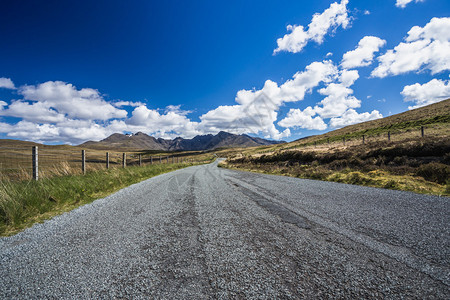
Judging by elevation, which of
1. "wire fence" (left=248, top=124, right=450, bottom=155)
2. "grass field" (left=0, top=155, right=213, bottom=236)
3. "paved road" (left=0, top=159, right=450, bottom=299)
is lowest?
"paved road" (left=0, top=159, right=450, bottom=299)

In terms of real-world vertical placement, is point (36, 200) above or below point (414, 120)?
below

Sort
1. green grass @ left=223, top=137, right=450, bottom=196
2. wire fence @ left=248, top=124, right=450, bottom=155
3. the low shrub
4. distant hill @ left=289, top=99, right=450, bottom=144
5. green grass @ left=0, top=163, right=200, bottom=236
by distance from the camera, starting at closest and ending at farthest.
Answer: green grass @ left=0, top=163, right=200, bottom=236, green grass @ left=223, top=137, right=450, bottom=196, the low shrub, wire fence @ left=248, top=124, right=450, bottom=155, distant hill @ left=289, top=99, right=450, bottom=144

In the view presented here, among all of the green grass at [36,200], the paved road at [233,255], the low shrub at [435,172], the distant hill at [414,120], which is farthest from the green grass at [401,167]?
the distant hill at [414,120]

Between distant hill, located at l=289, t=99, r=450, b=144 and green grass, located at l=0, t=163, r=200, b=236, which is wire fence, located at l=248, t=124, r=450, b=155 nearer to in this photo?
distant hill, located at l=289, t=99, r=450, b=144

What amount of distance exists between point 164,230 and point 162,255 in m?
0.99

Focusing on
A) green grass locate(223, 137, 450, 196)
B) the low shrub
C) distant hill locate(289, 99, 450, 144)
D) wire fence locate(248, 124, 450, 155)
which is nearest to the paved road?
green grass locate(223, 137, 450, 196)

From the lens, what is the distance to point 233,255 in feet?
8.90

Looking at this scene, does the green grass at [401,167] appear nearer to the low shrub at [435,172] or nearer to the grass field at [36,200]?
the low shrub at [435,172]

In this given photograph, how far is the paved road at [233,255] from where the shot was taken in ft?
6.56

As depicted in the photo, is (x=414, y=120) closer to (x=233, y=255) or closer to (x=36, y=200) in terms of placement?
(x=233, y=255)

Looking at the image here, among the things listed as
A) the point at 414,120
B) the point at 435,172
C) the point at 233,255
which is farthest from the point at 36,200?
the point at 414,120

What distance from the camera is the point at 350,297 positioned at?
1.86 m

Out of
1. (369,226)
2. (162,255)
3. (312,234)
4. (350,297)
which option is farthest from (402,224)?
(162,255)

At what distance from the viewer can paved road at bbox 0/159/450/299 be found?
78.7 inches
